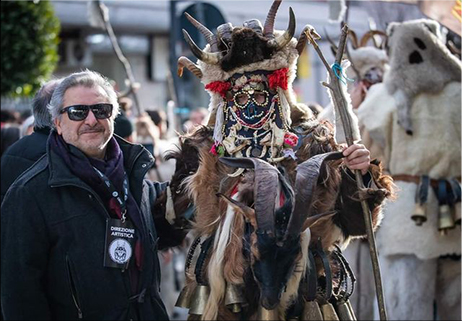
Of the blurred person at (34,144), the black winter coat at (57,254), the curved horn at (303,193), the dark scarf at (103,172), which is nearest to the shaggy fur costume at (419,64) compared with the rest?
the curved horn at (303,193)

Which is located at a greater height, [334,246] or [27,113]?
[27,113]

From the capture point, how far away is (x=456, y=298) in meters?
6.05

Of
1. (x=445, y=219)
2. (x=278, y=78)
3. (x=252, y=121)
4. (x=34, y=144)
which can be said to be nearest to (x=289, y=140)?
(x=252, y=121)

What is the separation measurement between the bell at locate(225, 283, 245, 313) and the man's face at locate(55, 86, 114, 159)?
0.88 meters

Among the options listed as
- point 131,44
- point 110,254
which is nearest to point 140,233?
point 110,254

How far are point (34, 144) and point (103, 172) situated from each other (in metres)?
0.93

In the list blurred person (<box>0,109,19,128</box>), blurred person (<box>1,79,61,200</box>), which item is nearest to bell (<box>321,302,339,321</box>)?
blurred person (<box>1,79,61,200</box>)

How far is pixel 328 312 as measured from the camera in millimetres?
4121

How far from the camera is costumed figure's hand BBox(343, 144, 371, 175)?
3.96m

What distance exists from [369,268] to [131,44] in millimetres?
14082

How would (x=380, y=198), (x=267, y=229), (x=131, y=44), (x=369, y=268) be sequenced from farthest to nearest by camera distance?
(x=131, y=44) → (x=369, y=268) → (x=380, y=198) → (x=267, y=229)

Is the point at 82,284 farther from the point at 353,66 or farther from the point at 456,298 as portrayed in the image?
the point at 353,66

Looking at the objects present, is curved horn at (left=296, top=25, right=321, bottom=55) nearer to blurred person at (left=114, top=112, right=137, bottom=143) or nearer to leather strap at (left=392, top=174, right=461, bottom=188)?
leather strap at (left=392, top=174, right=461, bottom=188)

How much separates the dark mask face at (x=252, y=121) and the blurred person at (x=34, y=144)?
0.98m
